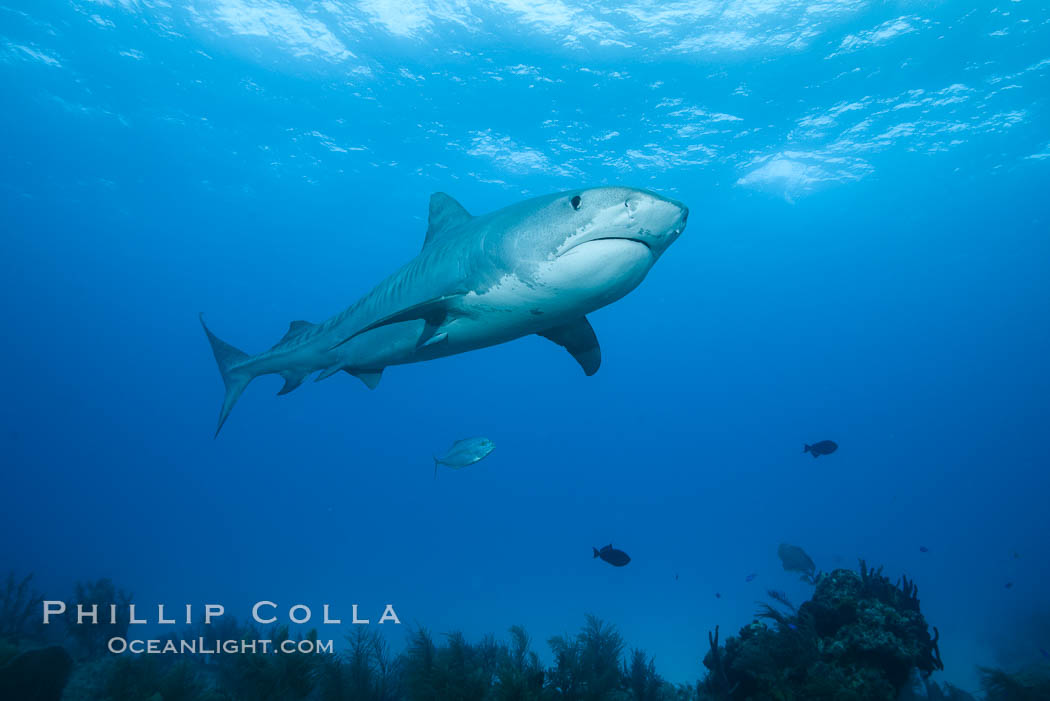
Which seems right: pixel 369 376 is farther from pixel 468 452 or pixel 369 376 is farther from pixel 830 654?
pixel 830 654

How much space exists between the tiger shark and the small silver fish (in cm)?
459

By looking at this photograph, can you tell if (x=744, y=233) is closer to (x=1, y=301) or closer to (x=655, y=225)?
(x=655, y=225)

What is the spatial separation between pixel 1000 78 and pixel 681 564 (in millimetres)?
65937

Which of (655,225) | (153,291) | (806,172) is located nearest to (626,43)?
(806,172)

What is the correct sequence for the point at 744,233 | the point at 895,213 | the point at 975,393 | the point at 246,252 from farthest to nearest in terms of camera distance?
the point at 975,393 < the point at 246,252 < the point at 744,233 < the point at 895,213

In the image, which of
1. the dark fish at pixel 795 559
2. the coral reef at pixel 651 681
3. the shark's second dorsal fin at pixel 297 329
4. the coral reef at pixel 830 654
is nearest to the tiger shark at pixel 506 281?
the shark's second dorsal fin at pixel 297 329

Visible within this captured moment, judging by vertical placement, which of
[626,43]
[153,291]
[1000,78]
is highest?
[153,291]

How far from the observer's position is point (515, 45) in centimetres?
2036

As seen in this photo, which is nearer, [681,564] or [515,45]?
[515,45]

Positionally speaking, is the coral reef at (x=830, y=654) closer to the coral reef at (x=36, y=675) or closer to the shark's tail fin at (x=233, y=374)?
the shark's tail fin at (x=233, y=374)

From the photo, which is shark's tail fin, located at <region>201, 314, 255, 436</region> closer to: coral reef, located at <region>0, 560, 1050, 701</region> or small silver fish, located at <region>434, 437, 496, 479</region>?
coral reef, located at <region>0, 560, 1050, 701</region>

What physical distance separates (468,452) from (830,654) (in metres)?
6.93

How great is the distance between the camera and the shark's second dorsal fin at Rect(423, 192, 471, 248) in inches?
216

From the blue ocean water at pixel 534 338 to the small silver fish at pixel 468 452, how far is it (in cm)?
1714
